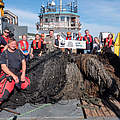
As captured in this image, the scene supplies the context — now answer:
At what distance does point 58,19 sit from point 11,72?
25.1 m

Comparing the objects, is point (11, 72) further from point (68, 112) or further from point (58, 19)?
point (58, 19)

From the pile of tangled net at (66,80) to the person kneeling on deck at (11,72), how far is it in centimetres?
27

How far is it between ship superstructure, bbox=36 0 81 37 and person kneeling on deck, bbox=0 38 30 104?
2354 cm

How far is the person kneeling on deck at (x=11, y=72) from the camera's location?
3.56m

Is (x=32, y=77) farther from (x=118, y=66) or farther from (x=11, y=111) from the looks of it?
(x=118, y=66)

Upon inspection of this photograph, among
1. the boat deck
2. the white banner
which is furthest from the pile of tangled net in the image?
the white banner

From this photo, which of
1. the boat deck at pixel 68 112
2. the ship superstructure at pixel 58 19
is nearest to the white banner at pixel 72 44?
the boat deck at pixel 68 112

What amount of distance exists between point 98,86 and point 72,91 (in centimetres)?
72

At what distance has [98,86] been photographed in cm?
421

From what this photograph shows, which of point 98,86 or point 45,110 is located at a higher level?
point 98,86

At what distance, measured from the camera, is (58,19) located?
27.6 meters

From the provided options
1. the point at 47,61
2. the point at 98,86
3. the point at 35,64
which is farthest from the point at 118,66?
the point at 35,64

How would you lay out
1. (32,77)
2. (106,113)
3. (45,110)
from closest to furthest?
(106,113), (45,110), (32,77)

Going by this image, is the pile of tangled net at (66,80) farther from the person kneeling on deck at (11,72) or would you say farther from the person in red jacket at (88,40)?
the person in red jacket at (88,40)
